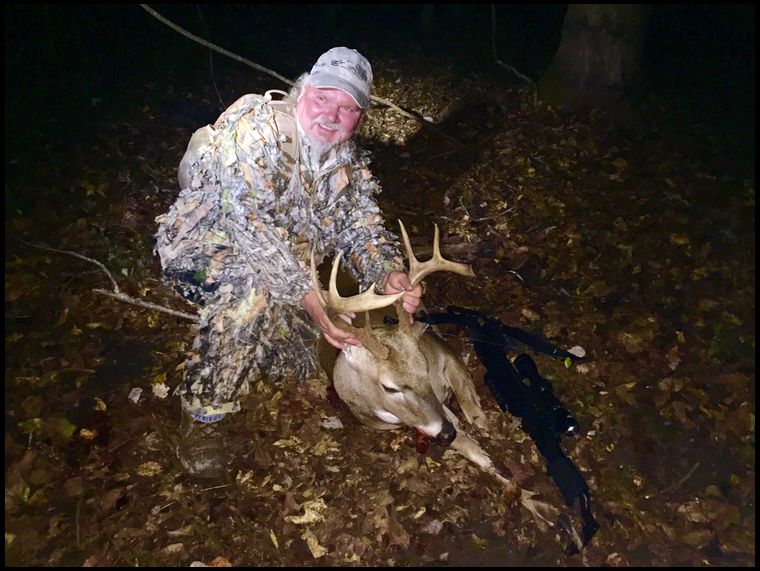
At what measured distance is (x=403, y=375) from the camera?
3494 millimetres

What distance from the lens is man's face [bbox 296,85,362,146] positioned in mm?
3258

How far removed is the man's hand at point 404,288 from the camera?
3.58m

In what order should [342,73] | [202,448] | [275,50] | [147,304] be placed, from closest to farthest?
[342,73] → [202,448] → [147,304] → [275,50]

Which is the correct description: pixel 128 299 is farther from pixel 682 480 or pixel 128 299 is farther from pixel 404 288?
pixel 682 480

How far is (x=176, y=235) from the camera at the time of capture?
3.58m

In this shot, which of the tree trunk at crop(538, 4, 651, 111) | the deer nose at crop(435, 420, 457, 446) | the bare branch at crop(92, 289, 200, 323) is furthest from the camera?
the tree trunk at crop(538, 4, 651, 111)

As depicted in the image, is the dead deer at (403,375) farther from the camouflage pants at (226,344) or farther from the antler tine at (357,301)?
the camouflage pants at (226,344)

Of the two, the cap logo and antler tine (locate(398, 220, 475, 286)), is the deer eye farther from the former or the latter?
the cap logo

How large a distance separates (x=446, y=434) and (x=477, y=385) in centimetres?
91

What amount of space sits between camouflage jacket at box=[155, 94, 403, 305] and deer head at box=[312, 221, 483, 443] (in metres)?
0.28

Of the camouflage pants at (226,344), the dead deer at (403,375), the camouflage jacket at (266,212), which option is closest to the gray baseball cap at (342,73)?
the camouflage jacket at (266,212)

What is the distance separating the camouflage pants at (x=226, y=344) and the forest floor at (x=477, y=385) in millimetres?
322

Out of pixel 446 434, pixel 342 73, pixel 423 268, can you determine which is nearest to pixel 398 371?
pixel 446 434

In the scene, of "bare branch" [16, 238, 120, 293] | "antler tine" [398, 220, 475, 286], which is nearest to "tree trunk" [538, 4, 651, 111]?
"antler tine" [398, 220, 475, 286]
